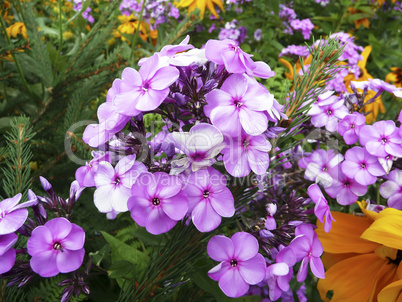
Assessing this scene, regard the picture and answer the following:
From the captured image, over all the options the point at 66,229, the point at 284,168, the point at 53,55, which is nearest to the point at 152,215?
the point at 66,229

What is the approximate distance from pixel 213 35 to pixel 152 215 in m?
1.73

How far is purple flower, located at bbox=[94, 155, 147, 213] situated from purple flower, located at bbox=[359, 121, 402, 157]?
473 millimetres

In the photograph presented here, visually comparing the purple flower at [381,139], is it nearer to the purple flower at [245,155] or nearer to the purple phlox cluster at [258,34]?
the purple flower at [245,155]

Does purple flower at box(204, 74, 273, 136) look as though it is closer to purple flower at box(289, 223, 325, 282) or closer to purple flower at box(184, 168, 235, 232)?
purple flower at box(184, 168, 235, 232)

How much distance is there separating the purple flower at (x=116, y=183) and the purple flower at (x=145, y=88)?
2.9 inches

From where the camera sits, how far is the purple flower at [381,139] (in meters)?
0.71

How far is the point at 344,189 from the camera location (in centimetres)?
77

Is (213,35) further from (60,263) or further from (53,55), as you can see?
(60,263)

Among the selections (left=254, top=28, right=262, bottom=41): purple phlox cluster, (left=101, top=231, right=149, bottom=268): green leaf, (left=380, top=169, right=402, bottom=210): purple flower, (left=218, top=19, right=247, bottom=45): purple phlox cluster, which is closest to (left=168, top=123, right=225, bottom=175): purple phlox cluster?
(left=101, top=231, right=149, bottom=268): green leaf

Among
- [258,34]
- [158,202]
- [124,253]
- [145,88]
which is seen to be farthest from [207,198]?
[258,34]

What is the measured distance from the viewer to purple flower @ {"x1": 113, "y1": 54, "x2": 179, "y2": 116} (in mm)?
479

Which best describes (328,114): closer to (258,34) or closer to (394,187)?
(394,187)

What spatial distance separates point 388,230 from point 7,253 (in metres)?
0.61

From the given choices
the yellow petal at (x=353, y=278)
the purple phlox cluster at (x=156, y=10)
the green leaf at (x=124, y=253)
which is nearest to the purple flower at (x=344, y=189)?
the yellow petal at (x=353, y=278)
